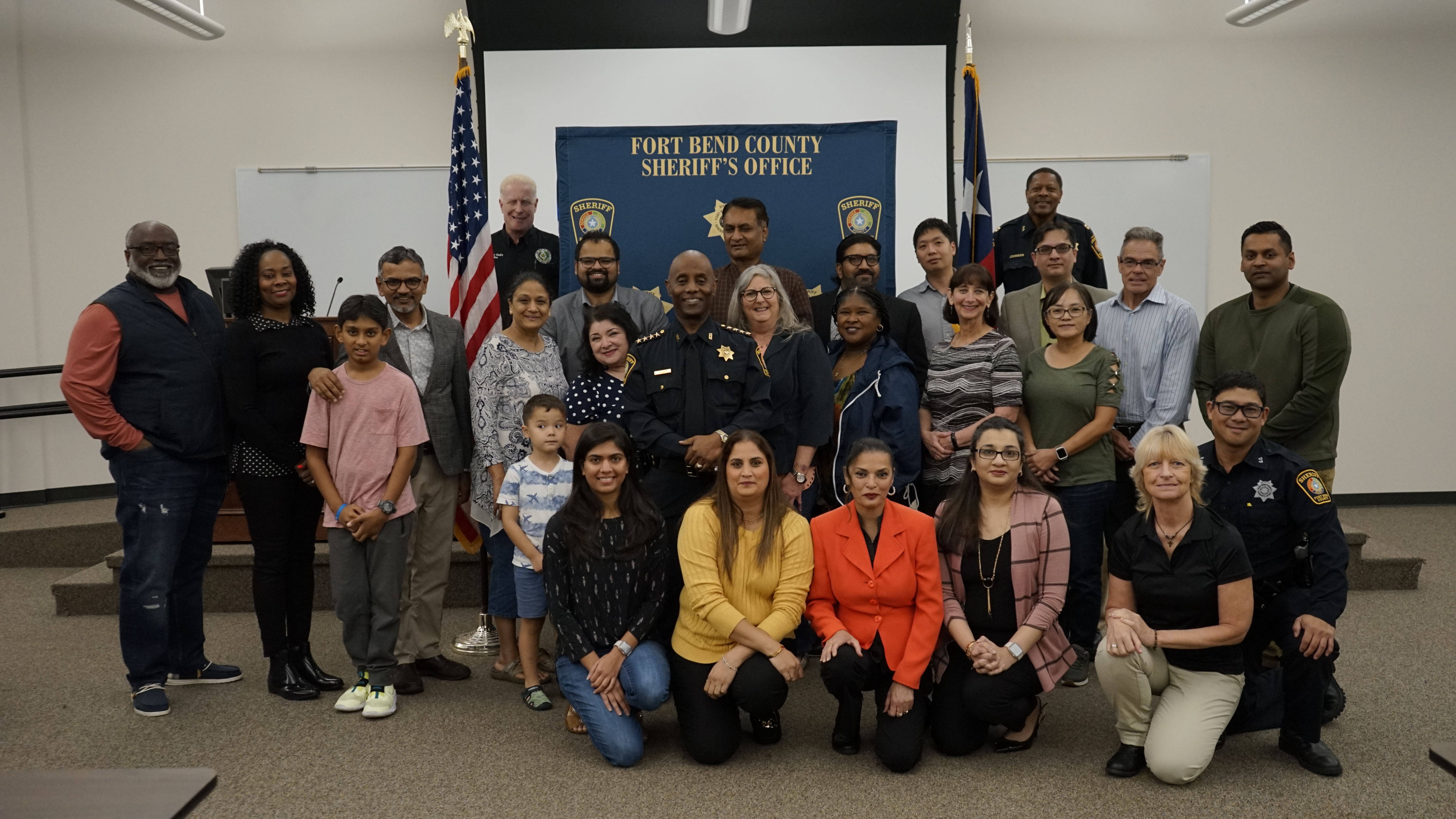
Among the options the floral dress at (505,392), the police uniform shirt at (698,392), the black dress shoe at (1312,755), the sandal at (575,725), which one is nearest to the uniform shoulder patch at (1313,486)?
the black dress shoe at (1312,755)

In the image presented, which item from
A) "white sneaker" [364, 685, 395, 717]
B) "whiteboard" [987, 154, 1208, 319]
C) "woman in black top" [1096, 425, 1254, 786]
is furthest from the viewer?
"whiteboard" [987, 154, 1208, 319]

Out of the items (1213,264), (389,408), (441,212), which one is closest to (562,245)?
(389,408)

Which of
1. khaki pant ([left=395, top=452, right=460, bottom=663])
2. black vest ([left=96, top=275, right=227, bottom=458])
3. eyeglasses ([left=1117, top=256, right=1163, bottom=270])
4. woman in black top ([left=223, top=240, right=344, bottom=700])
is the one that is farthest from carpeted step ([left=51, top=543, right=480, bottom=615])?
eyeglasses ([left=1117, top=256, right=1163, bottom=270])

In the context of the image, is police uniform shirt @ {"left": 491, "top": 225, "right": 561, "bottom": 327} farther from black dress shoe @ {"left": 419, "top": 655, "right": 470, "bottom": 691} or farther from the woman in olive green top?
the woman in olive green top

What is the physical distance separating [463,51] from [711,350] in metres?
2.12

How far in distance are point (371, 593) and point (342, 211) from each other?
405 cm

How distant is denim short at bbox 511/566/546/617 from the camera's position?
3.56 m

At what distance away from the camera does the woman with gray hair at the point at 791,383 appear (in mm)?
3545

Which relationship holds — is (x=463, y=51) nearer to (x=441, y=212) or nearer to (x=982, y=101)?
(x=441, y=212)

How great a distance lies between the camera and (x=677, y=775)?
299 cm

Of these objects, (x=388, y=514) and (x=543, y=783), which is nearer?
(x=543, y=783)

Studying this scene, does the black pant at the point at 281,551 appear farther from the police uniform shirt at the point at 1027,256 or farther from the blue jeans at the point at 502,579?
the police uniform shirt at the point at 1027,256

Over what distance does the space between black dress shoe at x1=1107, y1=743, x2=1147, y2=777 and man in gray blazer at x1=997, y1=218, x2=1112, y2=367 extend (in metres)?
1.46

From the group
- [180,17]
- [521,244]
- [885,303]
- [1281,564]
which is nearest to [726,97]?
[521,244]
